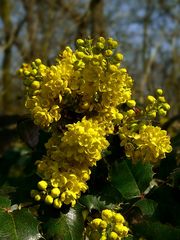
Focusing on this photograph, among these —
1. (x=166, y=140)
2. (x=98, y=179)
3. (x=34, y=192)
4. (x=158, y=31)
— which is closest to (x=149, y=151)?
(x=166, y=140)

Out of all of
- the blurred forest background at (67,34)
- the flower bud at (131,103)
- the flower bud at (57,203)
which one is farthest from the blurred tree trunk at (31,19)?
the flower bud at (57,203)

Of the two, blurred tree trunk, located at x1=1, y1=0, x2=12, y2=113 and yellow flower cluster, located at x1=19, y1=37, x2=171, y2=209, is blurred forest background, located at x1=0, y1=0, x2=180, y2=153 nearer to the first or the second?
blurred tree trunk, located at x1=1, y1=0, x2=12, y2=113

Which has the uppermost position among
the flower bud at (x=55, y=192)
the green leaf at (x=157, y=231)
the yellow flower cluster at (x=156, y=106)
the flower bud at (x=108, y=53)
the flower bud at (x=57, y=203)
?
the flower bud at (x=108, y=53)

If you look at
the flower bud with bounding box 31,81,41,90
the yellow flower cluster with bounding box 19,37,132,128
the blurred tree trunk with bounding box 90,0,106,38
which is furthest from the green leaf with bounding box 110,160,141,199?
the blurred tree trunk with bounding box 90,0,106,38

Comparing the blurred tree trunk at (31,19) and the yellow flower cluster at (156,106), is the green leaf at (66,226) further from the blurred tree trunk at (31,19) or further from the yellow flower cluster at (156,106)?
the blurred tree trunk at (31,19)

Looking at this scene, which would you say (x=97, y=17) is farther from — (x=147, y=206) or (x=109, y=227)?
(x=109, y=227)

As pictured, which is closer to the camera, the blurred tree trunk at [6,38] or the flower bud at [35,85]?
the flower bud at [35,85]

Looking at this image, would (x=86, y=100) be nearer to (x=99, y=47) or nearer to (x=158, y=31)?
(x=99, y=47)
